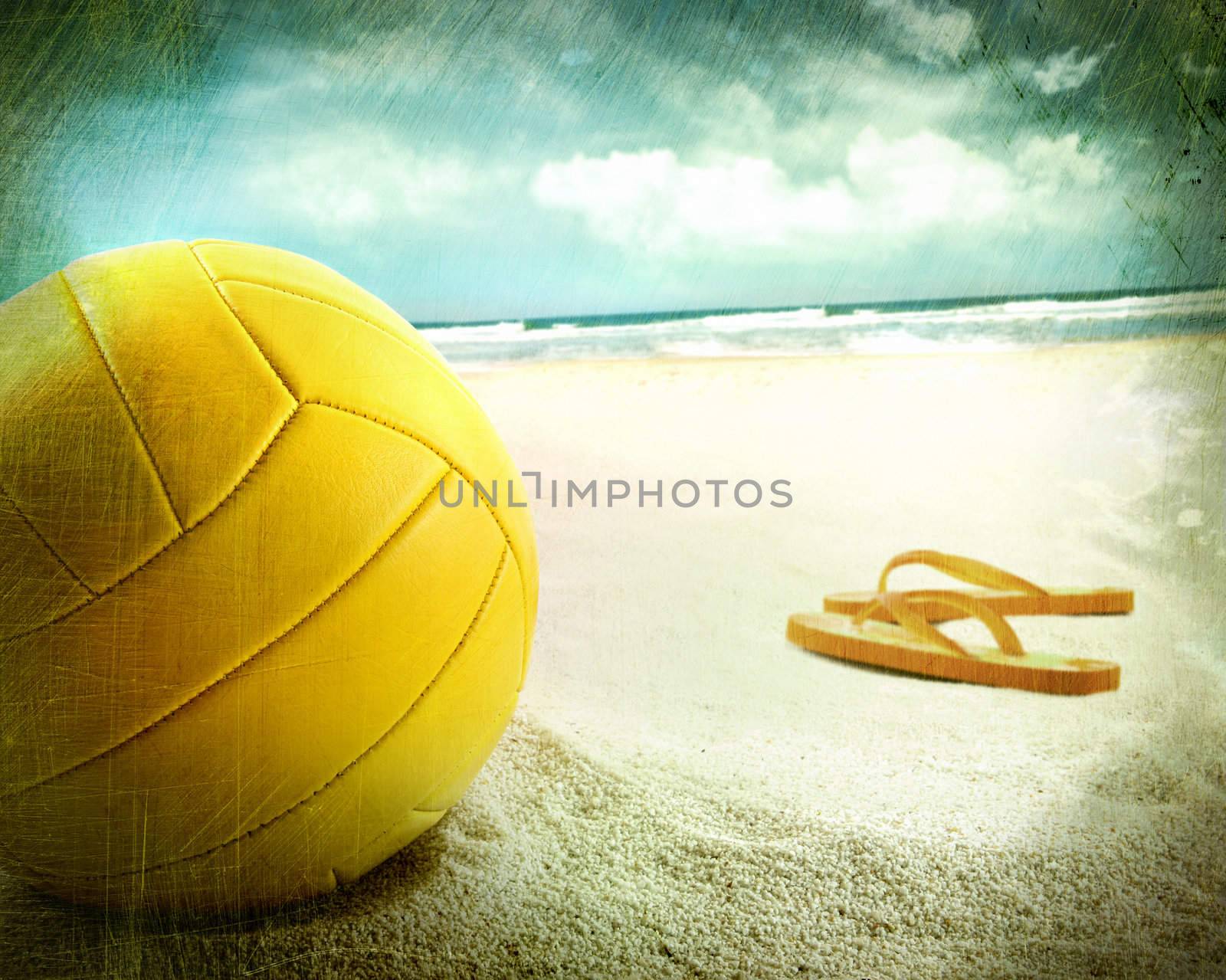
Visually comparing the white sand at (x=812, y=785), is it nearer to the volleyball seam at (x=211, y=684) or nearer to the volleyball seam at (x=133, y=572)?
the volleyball seam at (x=211, y=684)

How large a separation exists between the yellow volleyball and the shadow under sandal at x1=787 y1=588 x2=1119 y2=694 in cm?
143

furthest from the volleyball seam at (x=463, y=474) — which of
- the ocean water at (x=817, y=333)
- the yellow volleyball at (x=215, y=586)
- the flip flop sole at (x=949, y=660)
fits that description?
the ocean water at (x=817, y=333)

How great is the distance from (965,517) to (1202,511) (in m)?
1.28

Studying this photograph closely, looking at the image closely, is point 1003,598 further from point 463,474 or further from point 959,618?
point 463,474

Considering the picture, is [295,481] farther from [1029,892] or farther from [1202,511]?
[1202,511]

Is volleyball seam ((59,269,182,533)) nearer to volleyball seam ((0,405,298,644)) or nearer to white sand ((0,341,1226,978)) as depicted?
volleyball seam ((0,405,298,644))

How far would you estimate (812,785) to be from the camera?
1695 millimetres

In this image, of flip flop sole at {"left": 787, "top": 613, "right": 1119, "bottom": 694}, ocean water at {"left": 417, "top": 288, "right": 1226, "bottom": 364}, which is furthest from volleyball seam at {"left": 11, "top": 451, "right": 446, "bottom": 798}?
ocean water at {"left": 417, "top": 288, "right": 1226, "bottom": 364}

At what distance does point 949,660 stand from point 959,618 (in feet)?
1.56

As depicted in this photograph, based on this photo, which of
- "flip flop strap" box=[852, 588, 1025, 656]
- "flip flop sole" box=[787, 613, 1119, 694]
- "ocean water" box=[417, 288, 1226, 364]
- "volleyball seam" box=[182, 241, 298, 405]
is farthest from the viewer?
"ocean water" box=[417, 288, 1226, 364]

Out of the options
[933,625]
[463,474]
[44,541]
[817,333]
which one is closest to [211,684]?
[44,541]

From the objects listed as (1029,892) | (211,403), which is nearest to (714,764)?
(1029,892)

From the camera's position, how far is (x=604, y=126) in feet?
8.02

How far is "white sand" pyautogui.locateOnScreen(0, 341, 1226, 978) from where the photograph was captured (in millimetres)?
1229
